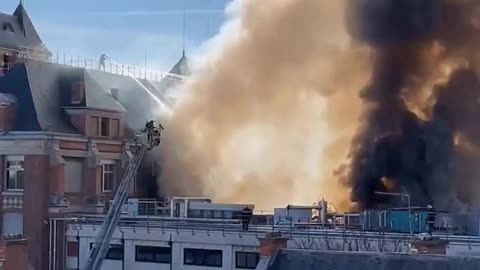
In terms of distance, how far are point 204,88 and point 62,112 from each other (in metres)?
9.91

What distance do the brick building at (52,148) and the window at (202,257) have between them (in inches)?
245

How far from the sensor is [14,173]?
39188mm

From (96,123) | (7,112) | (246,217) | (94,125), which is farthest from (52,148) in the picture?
(246,217)

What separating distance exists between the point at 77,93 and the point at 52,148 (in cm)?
351

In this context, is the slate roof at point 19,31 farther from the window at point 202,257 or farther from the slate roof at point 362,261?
the slate roof at point 362,261

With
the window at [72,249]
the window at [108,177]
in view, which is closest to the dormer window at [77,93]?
the window at [108,177]

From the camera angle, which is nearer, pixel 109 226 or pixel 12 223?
pixel 109 226

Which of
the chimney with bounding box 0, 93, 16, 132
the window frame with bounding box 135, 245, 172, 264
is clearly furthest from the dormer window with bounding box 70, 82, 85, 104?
the window frame with bounding box 135, 245, 172, 264

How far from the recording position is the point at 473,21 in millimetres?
43031

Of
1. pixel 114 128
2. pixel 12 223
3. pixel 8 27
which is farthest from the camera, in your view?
pixel 8 27

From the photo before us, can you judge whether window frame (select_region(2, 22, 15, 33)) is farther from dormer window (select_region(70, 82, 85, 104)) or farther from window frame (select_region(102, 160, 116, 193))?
window frame (select_region(102, 160, 116, 193))

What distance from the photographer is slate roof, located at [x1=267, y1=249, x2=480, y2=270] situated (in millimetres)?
22219

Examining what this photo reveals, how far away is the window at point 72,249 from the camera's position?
37531mm

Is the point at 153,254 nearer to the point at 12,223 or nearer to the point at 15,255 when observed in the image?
the point at 15,255
